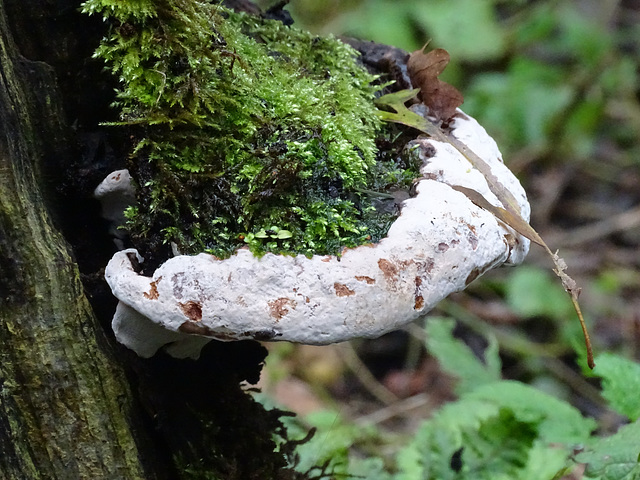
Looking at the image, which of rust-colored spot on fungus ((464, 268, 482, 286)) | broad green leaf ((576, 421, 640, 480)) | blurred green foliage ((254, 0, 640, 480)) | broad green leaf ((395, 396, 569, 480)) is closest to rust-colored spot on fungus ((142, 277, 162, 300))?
rust-colored spot on fungus ((464, 268, 482, 286))

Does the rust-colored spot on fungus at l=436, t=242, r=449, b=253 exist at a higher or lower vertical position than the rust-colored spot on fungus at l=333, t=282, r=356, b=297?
higher

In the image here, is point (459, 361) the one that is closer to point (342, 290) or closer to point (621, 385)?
point (621, 385)

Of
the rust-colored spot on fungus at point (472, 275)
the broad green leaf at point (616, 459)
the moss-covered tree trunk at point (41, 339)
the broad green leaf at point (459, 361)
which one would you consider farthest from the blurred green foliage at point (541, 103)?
the rust-colored spot on fungus at point (472, 275)

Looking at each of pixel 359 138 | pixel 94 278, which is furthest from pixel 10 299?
pixel 359 138

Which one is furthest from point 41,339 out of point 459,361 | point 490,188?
point 459,361

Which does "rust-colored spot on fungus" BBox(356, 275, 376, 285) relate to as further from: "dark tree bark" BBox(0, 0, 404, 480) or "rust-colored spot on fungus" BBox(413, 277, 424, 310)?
"dark tree bark" BBox(0, 0, 404, 480)

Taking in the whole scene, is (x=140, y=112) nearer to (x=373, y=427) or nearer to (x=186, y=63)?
(x=186, y=63)

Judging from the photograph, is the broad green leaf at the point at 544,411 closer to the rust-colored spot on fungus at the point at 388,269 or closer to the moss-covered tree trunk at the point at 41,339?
the rust-colored spot on fungus at the point at 388,269

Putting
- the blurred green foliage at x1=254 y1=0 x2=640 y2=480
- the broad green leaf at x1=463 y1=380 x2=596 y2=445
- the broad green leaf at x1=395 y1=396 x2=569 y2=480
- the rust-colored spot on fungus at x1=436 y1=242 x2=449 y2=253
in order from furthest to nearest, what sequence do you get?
the blurred green foliage at x1=254 y1=0 x2=640 y2=480 → the broad green leaf at x1=395 y1=396 x2=569 y2=480 → the broad green leaf at x1=463 y1=380 x2=596 y2=445 → the rust-colored spot on fungus at x1=436 y1=242 x2=449 y2=253
